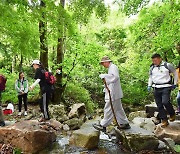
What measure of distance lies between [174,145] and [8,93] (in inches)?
365

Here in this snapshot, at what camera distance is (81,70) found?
13836mm

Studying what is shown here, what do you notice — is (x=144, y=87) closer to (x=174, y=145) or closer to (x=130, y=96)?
(x=130, y=96)

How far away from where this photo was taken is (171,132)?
6.10 m

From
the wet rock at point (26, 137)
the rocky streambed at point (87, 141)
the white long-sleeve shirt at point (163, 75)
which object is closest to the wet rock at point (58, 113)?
the rocky streambed at point (87, 141)

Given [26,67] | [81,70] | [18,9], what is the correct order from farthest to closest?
[26,67]
[81,70]
[18,9]

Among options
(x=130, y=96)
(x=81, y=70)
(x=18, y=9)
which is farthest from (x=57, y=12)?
(x=130, y=96)

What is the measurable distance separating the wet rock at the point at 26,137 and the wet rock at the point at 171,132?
2.82 metres

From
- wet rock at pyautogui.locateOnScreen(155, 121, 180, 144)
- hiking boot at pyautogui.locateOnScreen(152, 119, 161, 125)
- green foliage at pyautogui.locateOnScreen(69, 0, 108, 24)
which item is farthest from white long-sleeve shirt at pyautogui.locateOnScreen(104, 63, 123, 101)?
green foliage at pyautogui.locateOnScreen(69, 0, 108, 24)

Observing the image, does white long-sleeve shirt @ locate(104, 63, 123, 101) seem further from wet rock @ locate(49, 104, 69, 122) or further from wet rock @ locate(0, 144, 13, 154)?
wet rock @ locate(49, 104, 69, 122)

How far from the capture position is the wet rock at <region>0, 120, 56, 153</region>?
5.29 m

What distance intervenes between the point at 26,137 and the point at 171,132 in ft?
11.4

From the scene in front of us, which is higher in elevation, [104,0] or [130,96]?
[104,0]

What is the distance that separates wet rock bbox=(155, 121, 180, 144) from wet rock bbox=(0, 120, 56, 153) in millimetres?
2823

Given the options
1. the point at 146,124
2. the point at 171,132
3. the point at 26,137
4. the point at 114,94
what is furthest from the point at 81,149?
the point at 146,124
